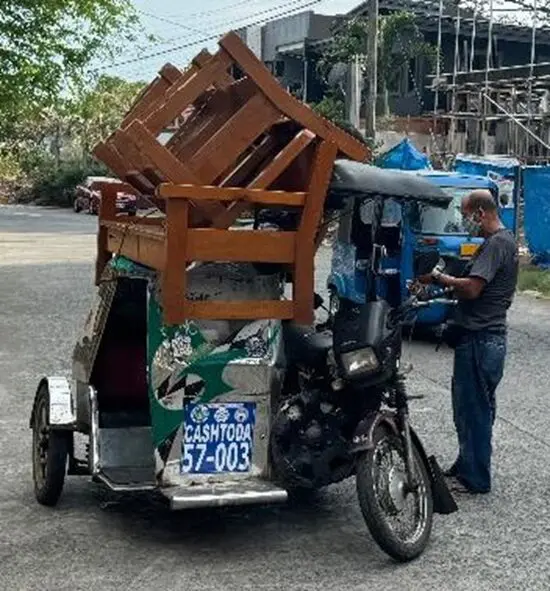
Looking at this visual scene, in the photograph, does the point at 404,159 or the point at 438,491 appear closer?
the point at 438,491

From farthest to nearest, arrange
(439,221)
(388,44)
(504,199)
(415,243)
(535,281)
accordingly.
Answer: (388,44), (504,199), (535,281), (439,221), (415,243)

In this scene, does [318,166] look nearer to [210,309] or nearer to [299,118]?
[299,118]

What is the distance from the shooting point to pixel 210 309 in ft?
18.5

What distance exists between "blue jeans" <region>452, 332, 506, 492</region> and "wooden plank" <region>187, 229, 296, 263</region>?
1.72 meters

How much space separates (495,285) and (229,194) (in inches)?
82.7

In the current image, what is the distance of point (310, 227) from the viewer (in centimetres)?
568

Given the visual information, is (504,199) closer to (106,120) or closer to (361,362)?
(361,362)

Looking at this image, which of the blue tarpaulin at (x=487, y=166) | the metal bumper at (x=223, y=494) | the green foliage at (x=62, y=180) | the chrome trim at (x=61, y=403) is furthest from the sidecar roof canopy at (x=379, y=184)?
the green foliage at (x=62, y=180)

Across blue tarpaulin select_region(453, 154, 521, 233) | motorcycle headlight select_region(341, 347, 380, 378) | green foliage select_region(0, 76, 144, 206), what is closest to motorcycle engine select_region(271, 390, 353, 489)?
motorcycle headlight select_region(341, 347, 380, 378)

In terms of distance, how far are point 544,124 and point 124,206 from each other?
72.3 ft

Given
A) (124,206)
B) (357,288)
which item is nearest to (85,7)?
(357,288)

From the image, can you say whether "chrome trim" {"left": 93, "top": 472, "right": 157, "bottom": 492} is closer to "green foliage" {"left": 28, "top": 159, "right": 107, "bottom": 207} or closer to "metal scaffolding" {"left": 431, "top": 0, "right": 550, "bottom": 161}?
"metal scaffolding" {"left": 431, "top": 0, "right": 550, "bottom": 161}

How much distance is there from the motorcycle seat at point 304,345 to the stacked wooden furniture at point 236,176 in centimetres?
26

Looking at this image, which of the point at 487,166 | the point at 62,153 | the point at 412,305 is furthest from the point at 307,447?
the point at 62,153
